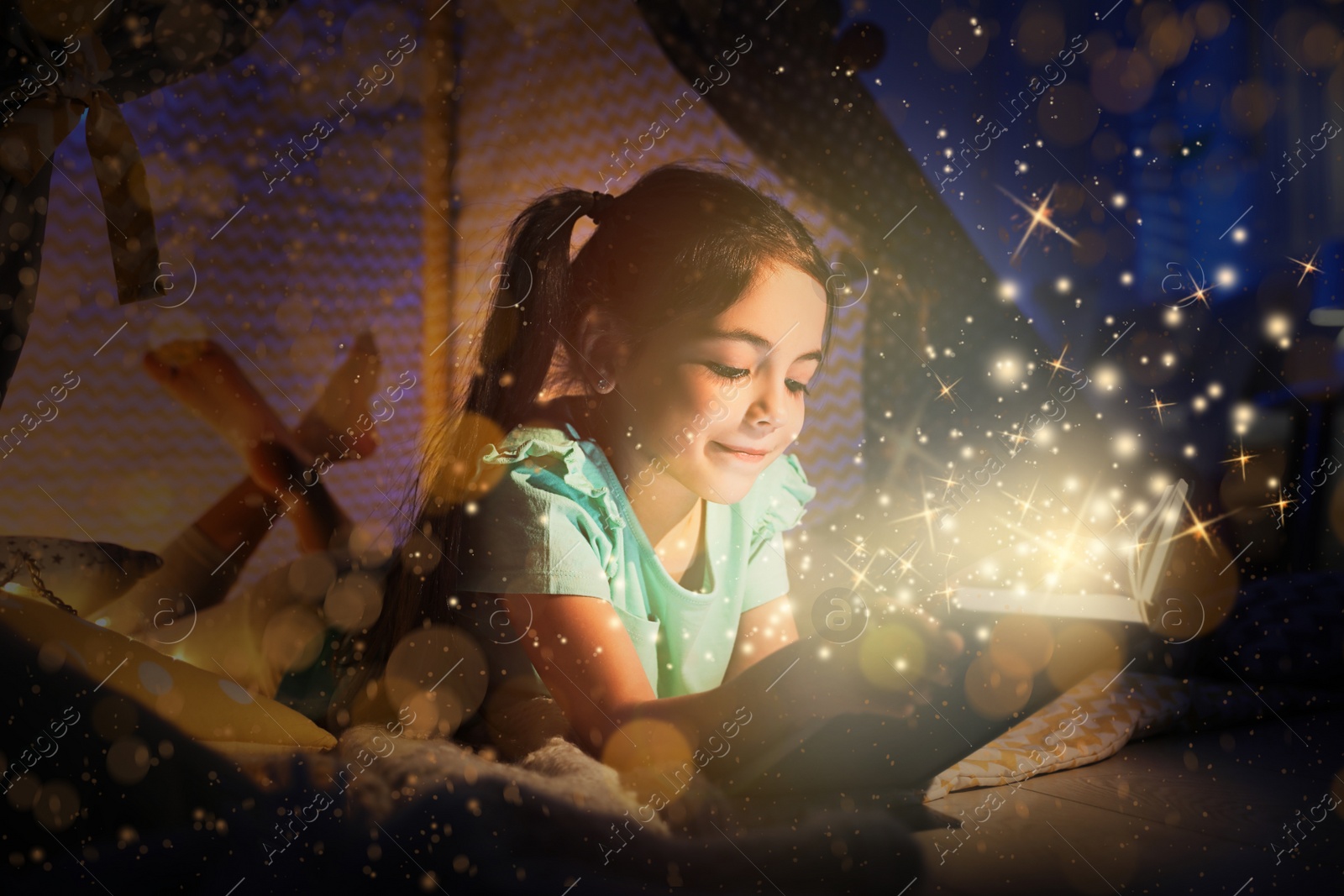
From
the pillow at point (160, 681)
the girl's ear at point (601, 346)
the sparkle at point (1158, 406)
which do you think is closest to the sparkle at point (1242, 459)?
the sparkle at point (1158, 406)

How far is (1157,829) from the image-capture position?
2.66 ft

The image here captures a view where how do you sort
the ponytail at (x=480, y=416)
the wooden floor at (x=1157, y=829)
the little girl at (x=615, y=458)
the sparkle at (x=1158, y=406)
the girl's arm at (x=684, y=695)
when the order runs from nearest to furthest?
the wooden floor at (x=1157, y=829), the girl's arm at (x=684, y=695), the little girl at (x=615, y=458), the ponytail at (x=480, y=416), the sparkle at (x=1158, y=406)

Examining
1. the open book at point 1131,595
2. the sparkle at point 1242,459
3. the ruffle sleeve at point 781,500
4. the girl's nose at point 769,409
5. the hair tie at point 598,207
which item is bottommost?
the sparkle at point 1242,459

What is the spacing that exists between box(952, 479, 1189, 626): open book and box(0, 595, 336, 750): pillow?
948 mm

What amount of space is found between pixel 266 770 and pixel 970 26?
1.39m

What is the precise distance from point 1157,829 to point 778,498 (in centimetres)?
59

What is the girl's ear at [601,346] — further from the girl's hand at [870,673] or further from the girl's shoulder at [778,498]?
the girl's hand at [870,673]

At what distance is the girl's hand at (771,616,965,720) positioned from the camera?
82cm

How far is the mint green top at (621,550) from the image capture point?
929mm

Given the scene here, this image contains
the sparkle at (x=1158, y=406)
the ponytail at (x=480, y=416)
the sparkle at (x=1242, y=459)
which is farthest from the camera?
the sparkle at (x=1242, y=459)

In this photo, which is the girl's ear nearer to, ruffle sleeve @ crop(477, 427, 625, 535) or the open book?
ruffle sleeve @ crop(477, 427, 625, 535)

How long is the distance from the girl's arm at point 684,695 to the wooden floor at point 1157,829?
161 mm

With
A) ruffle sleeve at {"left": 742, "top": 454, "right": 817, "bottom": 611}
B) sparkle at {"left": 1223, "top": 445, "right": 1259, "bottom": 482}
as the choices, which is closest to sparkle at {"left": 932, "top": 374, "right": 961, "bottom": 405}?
ruffle sleeve at {"left": 742, "top": 454, "right": 817, "bottom": 611}

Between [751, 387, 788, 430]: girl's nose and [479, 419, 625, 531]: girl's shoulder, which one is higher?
[479, 419, 625, 531]: girl's shoulder
